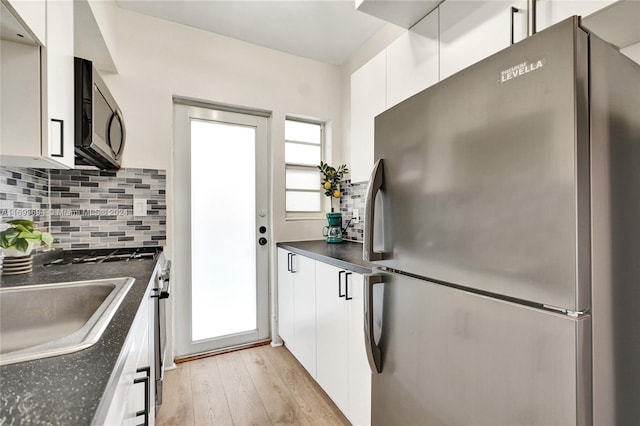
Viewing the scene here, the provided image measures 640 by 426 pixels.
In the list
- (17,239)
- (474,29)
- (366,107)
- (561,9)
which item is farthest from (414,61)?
(17,239)

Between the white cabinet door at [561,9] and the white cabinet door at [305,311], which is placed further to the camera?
the white cabinet door at [305,311]

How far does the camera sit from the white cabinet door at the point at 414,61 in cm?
141

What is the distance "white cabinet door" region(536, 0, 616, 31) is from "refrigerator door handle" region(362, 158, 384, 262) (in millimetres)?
718

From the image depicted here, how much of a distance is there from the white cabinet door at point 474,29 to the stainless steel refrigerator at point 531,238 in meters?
0.48

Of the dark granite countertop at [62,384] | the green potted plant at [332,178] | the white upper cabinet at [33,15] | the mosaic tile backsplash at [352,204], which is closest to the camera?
the dark granite countertop at [62,384]

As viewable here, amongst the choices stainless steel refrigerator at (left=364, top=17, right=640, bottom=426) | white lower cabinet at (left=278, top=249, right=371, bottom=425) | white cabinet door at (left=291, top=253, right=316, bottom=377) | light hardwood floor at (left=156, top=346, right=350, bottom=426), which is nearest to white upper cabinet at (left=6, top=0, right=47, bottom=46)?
stainless steel refrigerator at (left=364, top=17, right=640, bottom=426)

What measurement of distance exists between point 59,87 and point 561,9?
177 cm

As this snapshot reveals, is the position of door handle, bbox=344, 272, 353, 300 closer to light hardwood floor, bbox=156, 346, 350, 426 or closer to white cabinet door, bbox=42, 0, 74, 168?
light hardwood floor, bbox=156, 346, 350, 426

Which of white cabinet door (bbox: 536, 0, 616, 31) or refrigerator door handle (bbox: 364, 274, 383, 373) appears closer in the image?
white cabinet door (bbox: 536, 0, 616, 31)

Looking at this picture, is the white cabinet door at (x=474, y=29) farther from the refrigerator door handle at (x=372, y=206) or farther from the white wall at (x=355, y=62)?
the white wall at (x=355, y=62)

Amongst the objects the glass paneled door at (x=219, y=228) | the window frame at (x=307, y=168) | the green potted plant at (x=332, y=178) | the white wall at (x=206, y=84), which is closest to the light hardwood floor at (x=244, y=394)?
the glass paneled door at (x=219, y=228)

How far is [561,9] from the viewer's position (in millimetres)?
940

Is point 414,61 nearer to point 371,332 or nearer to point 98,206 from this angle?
point 371,332

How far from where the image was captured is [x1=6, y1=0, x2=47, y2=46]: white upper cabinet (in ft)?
2.66
